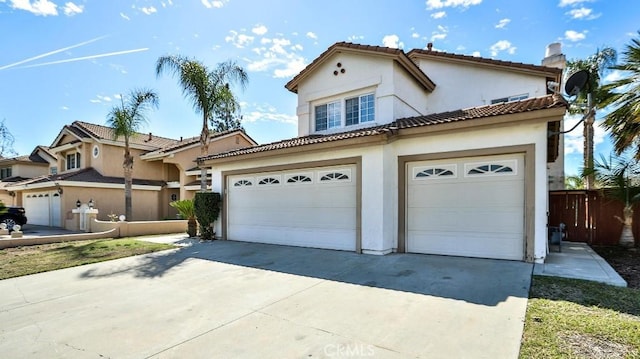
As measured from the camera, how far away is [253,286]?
21.2 feet

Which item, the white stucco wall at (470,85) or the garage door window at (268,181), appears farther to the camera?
the white stucco wall at (470,85)

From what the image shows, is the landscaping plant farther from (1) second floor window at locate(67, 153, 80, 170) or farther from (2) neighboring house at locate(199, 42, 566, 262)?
(1) second floor window at locate(67, 153, 80, 170)

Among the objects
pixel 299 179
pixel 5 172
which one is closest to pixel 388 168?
pixel 299 179

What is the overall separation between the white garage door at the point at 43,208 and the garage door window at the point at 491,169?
80.4 feet

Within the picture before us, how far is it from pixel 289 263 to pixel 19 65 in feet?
60.8

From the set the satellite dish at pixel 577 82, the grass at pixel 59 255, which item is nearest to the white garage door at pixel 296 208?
the grass at pixel 59 255

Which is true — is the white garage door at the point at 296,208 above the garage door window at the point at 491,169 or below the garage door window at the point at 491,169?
below

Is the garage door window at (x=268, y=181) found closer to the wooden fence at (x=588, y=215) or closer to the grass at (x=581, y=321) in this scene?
the grass at (x=581, y=321)

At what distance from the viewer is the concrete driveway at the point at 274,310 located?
3.83 meters

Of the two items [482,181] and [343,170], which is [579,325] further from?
[343,170]

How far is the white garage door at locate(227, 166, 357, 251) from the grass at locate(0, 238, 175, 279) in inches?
115

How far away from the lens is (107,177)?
910 inches

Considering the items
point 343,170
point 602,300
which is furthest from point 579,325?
point 343,170

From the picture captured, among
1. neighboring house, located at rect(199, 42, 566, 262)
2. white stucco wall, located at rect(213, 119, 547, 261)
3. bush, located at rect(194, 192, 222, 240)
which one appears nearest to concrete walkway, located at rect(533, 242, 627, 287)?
neighboring house, located at rect(199, 42, 566, 262)
